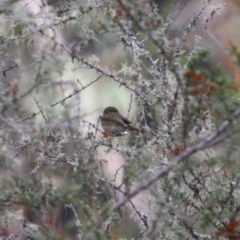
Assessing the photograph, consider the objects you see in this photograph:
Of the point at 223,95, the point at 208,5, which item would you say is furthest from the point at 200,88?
the point at 208,5

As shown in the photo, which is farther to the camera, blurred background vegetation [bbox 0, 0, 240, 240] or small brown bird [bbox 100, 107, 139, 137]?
small brown bird [bbox 100, 107, 139, 137]

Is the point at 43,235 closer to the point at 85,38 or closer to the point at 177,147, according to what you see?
the point at 177,147

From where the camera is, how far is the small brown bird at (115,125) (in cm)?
319

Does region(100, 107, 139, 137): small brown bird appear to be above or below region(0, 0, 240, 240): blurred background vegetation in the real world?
above

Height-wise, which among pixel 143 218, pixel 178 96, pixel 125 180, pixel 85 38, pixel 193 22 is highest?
pixel 85 38

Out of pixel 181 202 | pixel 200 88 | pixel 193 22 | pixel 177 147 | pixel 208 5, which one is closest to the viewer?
pixel 200 88

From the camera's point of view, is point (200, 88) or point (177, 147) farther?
point (177, 147)

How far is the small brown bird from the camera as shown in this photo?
Result: 319 cm

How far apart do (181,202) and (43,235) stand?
0.62 metres

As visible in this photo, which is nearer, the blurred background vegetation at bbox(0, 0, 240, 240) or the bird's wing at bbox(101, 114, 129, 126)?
the blurred background vegetation at bbox(0, 0, 240, 240)

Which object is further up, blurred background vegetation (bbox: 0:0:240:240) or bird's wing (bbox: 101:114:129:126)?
bird's wing (bbox: 101:114:129:126)

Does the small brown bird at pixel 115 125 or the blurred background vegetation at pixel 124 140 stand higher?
the small brown bird at pixel 115 125

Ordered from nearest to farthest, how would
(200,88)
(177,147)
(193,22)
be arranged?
(200,88) → (177,147) → (193,22)

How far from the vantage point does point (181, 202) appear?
96.9 inches
